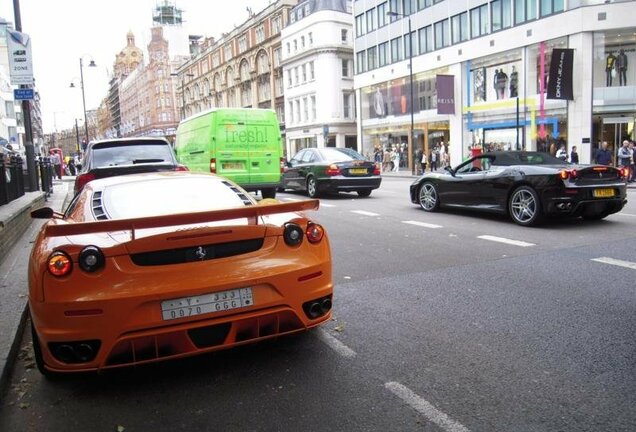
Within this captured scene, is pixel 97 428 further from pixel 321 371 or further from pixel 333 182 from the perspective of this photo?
pixel 333 182

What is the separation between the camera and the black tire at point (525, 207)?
30.0 ft

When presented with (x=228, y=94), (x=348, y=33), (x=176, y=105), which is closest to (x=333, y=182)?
(x=348, y=33)

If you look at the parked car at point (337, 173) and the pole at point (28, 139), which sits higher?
the pole at point (28, 139)

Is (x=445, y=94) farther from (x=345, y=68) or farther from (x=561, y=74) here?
(x=345, y=68)

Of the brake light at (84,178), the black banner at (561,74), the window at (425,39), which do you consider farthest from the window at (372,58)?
the brake light at (84,178)

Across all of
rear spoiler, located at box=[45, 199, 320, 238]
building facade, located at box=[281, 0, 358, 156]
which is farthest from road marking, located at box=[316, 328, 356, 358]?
building facade, located at box=[281, 0, 358, 156]

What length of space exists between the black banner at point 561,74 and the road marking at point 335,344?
26.9 meters

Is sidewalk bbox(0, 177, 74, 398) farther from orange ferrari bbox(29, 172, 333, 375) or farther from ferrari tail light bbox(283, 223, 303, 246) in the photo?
ferrari tail light bbox(283, 223, 303, 246)

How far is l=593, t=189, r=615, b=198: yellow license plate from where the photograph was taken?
894 centimetres

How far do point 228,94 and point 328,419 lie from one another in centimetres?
7848

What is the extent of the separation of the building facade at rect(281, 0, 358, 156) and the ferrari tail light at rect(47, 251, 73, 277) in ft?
156

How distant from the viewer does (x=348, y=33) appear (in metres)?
54.1

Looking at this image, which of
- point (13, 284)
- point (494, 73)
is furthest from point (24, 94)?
point (494, 73)

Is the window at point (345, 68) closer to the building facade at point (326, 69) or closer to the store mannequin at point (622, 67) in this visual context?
the building facade at point (326, 69)
